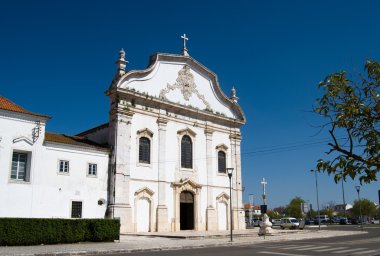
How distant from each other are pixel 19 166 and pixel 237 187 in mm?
19931

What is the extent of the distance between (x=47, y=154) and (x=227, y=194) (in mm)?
16960

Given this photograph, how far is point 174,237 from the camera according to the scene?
2478 centimetres

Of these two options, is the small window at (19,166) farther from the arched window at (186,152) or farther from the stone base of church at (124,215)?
the arched window at (186,152)

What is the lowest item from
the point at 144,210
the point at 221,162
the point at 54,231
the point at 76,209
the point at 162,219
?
the point at 54,231

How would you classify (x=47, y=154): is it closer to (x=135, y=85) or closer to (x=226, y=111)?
(x=135, y=85)

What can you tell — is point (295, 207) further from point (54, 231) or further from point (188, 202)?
point (54, 231)

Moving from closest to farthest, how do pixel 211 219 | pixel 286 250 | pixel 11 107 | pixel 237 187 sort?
pixel 286 250, pixel 11 107, pixel 211 219, pixel 237 187

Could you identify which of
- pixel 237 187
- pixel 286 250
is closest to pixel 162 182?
pixel 237 187

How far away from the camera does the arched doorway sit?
1324 inches

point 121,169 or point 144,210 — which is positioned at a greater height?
point 121,169

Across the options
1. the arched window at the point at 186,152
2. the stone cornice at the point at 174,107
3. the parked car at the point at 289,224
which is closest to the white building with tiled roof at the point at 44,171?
the stone cornice at the point at 174,107

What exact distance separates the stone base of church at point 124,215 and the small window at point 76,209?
2.21 metres

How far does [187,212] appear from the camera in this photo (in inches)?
1355

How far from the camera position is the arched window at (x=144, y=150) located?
→ 31094 millimetres
